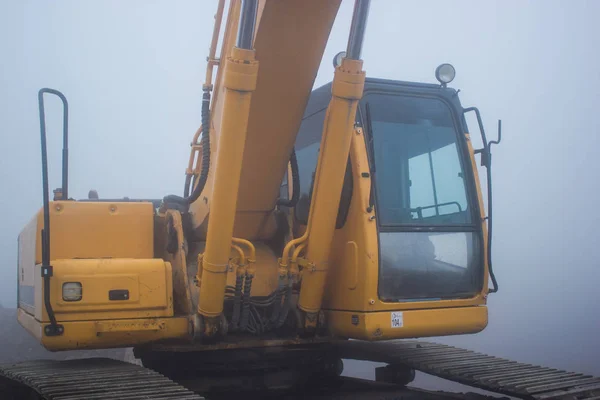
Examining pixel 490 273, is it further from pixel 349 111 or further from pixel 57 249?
pixel 57 249

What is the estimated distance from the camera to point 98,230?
14.5ft

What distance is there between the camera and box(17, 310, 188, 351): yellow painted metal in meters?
3.90

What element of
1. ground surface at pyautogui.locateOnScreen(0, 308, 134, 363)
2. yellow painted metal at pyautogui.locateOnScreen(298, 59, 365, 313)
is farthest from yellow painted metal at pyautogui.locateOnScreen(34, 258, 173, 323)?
ground surface at pyautogui.locateOnScreen(0, 308, 134, 363)

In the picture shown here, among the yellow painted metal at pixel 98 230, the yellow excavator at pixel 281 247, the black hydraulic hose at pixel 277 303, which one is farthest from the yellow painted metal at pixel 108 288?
the black hydraulic hose at pixel 277 303

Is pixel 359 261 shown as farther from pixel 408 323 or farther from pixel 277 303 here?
pixel 277 303

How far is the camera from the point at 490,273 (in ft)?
14.3

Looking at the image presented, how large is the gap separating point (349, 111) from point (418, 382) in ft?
25.5

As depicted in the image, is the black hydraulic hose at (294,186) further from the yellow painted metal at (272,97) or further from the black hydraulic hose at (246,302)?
the black hydraulic hose at (246,302)

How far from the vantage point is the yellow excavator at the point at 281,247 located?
3.70 meters

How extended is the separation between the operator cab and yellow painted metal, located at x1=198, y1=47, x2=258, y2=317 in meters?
0.88

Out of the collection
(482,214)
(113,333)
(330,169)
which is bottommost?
(113,333)

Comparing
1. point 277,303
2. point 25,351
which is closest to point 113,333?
point 277,303

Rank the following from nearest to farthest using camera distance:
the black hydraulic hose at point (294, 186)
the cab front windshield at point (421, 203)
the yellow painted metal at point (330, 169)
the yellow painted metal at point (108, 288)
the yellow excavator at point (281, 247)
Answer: the yellow excavator at point (281, 247) < the yellow painted metal at point (330, 169) < the yellow painted metal at point (108, 288) < the cab front windshield at point (421, 203) < the black hydraulic hose at point (294, 186)

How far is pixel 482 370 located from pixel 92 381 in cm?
248
